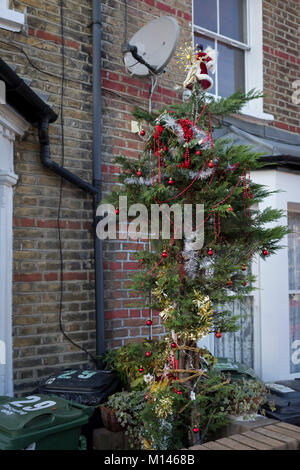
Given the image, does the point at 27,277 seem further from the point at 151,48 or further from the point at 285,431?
the point at 151,48

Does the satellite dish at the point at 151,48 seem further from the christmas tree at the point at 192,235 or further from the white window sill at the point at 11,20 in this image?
the christmas tree at the point at 192,235

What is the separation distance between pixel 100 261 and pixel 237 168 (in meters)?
1.66

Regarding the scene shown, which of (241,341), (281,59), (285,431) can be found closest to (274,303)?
(241,341)

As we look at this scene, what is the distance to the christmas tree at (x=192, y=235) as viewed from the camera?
283 centimetres

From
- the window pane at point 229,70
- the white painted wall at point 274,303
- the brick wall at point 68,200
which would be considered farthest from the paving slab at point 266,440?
the window pane at point 229,70

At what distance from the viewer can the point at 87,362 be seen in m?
4.08

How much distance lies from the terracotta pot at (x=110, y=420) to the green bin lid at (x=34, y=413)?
366 millimetres

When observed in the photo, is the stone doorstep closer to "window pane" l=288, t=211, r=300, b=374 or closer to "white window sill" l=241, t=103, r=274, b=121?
"window pane" l=288, t=211, r=300, b=374

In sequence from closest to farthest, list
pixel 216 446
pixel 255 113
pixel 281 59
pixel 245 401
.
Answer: pixel 216 446, pixel 245 401, pixel 255 113, pixel 281 59

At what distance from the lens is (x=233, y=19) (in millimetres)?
5934

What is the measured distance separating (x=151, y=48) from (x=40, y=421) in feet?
11.5
